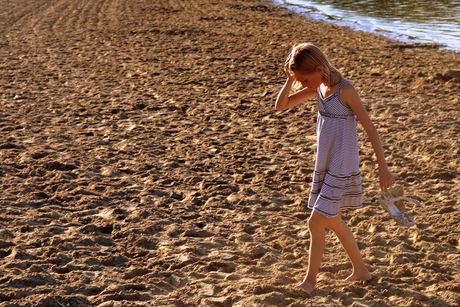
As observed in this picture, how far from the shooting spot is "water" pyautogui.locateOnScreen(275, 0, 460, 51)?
599 inches

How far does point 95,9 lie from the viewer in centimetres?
2038

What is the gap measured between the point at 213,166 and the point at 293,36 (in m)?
8.93

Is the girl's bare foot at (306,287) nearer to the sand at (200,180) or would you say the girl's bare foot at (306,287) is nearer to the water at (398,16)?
the sand at (200,180)

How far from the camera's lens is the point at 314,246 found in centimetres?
362

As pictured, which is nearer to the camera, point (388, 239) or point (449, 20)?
point (388, 239)

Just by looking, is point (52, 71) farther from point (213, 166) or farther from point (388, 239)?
point (388, 239)

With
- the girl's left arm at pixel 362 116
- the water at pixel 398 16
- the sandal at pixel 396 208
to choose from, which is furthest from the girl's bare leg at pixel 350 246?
the water at pixel 398 16

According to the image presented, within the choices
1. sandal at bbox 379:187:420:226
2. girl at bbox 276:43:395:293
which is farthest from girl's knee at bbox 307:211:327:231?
sandal at bbox 379:187:420:226

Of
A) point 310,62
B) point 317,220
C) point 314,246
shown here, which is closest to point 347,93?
point 310,62

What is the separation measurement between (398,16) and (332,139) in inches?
656

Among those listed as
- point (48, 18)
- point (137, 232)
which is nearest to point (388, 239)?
point (137, 232)

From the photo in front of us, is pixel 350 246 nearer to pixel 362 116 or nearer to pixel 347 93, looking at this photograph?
pixel 362 116

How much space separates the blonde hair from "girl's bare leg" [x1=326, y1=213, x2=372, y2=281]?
83 centimetres

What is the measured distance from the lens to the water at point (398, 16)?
1521cm
